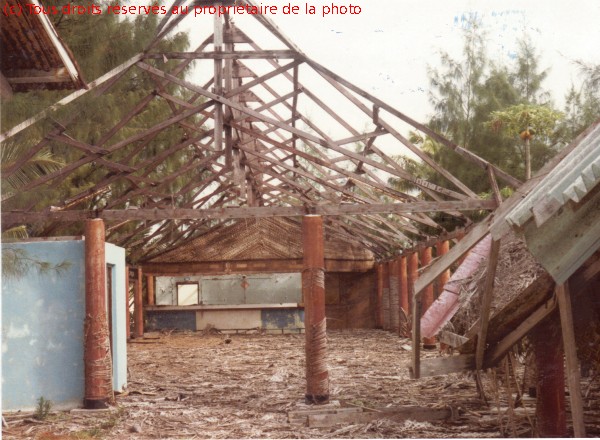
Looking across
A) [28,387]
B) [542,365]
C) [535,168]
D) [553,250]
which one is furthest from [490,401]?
[535,168]

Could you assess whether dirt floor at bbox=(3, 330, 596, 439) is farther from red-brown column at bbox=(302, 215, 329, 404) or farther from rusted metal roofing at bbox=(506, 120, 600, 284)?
rusted metal roofing at bbox=(506, 120, 600, 284)

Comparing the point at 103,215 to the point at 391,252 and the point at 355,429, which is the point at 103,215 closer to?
the point at 355,429

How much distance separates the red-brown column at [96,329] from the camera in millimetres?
11766

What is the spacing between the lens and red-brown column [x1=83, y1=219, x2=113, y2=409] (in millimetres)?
11766

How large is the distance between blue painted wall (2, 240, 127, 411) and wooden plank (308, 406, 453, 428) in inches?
155

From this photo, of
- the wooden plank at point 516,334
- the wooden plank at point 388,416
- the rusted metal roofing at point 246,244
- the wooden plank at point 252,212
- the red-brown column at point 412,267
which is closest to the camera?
the wooden plank at point 516,334

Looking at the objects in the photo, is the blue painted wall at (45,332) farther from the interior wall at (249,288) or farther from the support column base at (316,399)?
the interior wall at (249,288)

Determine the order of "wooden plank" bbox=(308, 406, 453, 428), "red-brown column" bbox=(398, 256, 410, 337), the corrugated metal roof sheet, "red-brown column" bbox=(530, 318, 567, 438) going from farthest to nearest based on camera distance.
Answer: "red-brown column" bbox=(398, 256, 410, 337) → "wooden plank" bbox=(308, 406, 453, 428) → "red-brown column" bbox=(530, 318, 567, 438) → the corrugated metal roof sheet

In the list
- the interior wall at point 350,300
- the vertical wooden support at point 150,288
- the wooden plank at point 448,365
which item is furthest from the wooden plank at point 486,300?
the interior wall at point 350,300

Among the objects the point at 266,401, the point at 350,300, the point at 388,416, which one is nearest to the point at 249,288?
the point at 350,300

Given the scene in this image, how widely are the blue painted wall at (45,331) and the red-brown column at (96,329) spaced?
20cm

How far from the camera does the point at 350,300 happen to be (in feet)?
103

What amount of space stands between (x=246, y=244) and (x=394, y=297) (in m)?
6.09

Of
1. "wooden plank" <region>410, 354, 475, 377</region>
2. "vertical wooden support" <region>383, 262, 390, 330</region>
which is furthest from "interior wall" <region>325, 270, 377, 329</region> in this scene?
"wooden plank" <region>410, 354, 475, 377</region>
